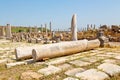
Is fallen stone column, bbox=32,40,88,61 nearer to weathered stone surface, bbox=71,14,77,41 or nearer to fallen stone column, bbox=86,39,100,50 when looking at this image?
fallen stone column, bbox=86,39,100,50

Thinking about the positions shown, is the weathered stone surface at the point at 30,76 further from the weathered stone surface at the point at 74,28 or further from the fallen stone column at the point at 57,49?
the weathered stone surface at the point at 74,28

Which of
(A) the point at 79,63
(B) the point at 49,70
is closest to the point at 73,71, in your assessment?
(B) the point at 49,70

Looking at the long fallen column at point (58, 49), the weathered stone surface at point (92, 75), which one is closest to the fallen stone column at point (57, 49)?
the long fallen column at point (58, 49)

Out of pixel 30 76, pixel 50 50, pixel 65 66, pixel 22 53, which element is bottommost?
pixel 30 76

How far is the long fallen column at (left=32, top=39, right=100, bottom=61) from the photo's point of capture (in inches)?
236

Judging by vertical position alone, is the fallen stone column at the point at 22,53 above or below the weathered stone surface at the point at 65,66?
above

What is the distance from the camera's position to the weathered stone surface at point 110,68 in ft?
15.7

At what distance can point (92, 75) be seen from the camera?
454 cm

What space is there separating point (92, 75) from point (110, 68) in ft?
2.63

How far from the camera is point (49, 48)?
6324 mm

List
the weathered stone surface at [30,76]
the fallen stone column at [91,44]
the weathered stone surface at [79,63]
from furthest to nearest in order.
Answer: the fallen stone column at [91,44], the weathered stone surface at [79,63], the weathered stone surface at [30,76]

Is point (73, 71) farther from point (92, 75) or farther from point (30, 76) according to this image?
point (30, 76)

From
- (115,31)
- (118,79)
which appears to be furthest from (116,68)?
(115,31)

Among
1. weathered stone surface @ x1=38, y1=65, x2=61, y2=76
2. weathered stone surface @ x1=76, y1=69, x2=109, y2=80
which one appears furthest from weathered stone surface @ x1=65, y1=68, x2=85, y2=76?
weathered stone surface @ x1=38, y1=65, x2=61, y2=76
